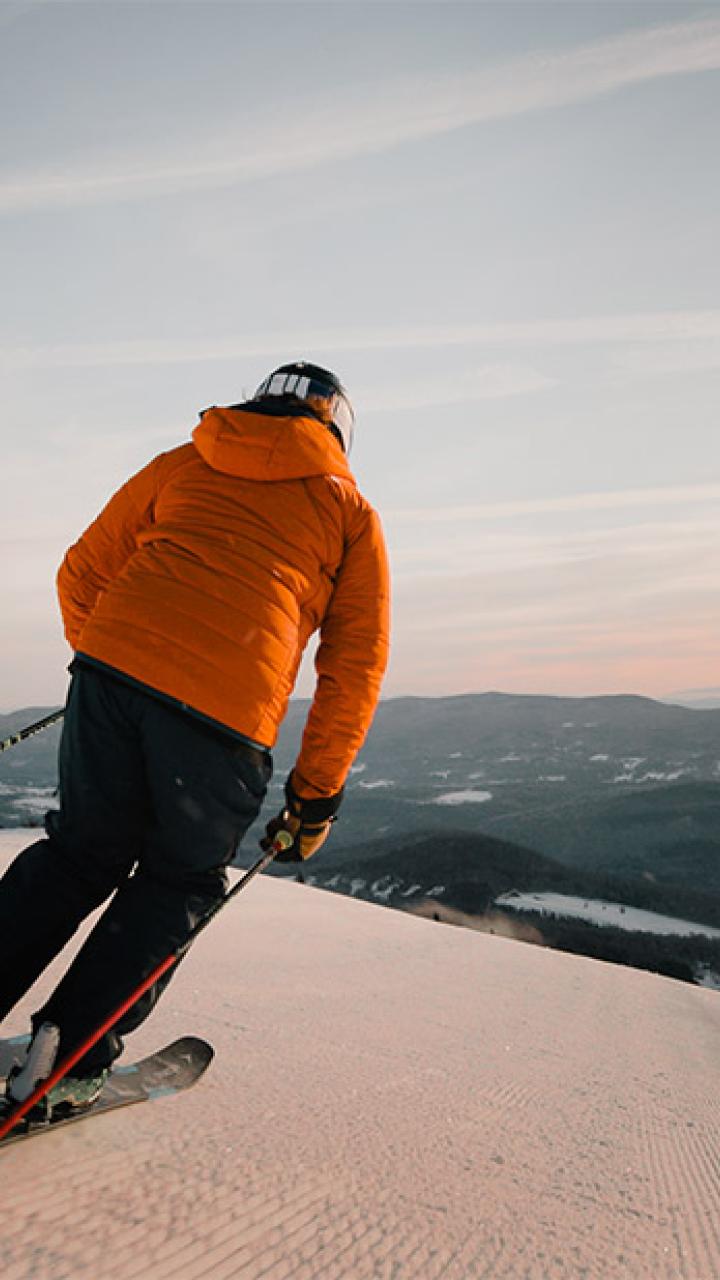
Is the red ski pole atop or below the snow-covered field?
atop

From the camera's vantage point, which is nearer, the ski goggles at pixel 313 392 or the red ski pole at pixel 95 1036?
the red ski pole at pixel 95 1036

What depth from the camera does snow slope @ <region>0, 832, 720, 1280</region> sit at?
149cm

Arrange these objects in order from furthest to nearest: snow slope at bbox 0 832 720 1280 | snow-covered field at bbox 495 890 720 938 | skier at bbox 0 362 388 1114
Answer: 1. snow-covered field at bbox 495 890 720 938
2. skier at bbox 0 362 388 1114
3. snow slope at bbox 0 832 720 1280

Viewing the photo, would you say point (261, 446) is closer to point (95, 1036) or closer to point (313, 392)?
point (313, 392)

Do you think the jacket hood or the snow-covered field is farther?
the snow-covered field

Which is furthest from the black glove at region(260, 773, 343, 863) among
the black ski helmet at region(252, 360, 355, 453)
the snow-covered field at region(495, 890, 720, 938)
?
the snow-covered field at region(495, 890, 720, 938)

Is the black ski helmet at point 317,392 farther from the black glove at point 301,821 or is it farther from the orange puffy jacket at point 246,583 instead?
the black glove at point 301,821

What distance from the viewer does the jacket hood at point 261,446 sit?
Result: 2.35m

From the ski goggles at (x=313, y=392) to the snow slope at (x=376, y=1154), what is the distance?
211 centimetres

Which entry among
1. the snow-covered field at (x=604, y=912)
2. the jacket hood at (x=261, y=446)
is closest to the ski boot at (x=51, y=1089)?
the jacket hood at (x=261, y=446)

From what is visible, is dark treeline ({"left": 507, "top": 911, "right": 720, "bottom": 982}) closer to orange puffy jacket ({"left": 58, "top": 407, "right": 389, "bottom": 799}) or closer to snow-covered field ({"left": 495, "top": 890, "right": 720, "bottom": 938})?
snow-covered field ({"left": 495, "top": 890, "right": 720, "bottom": 938})

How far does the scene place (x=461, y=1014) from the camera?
13.7 feet

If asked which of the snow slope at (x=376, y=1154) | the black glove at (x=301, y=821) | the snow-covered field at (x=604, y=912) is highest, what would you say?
the black glove at (x=301, y=821)

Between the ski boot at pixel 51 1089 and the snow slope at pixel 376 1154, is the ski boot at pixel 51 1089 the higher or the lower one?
the higher one
